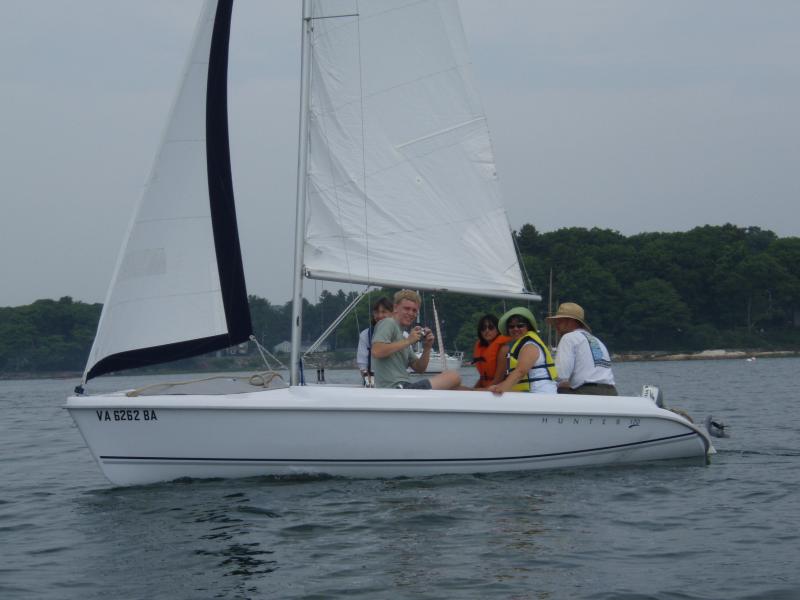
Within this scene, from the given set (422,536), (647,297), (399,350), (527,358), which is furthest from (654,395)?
(647,297)

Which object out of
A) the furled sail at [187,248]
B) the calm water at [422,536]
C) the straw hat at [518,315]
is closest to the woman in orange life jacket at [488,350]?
the straw hat at [518,315]

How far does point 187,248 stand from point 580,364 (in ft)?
13.1

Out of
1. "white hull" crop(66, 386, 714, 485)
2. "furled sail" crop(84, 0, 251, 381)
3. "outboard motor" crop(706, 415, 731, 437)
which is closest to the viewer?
"white hull" crop(66, 386, 714, 485)

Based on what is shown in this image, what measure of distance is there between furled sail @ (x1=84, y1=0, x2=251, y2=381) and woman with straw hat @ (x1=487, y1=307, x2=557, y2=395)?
101 inches

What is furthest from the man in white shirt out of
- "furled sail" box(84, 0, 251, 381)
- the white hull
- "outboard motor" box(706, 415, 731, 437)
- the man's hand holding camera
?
"furled sail" box(84, 0, 251, 381)

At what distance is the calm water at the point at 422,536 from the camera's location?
6.82 meters

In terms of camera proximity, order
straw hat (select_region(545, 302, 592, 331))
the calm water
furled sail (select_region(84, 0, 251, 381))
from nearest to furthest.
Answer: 1. the calm water
2. furled sail (select_region(84, 0, 251, 381))
3. straw hat (select_region(545, 302, 592, 331))

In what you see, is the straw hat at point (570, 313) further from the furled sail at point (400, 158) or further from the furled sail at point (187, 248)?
the furled sail at point (187, 248)

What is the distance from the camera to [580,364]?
11078 millimetres

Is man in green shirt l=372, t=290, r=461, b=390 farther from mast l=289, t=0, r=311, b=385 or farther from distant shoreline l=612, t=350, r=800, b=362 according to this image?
distant shoreline l=612, t=350, r=800, b=362

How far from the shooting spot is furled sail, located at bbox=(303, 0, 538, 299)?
35.4 feet

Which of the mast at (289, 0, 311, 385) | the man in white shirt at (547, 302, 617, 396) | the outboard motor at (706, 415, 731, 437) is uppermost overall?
the mast at (289, 0, 311, 385)

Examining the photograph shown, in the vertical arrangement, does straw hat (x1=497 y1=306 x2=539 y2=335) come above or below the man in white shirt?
above

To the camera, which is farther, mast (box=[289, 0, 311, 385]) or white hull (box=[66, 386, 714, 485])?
mast (box=[289, 0, 311, 385])
